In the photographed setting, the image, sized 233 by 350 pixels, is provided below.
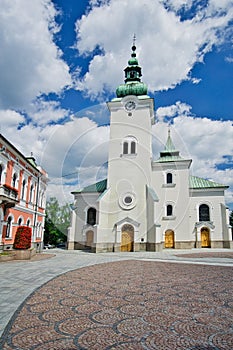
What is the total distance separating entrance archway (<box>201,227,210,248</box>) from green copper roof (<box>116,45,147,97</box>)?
18.7m

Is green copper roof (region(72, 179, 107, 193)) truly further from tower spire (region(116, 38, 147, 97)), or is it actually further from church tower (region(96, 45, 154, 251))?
tower spire (region(116, 38, 147, 97))

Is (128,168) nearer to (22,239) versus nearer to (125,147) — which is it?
(125,147)

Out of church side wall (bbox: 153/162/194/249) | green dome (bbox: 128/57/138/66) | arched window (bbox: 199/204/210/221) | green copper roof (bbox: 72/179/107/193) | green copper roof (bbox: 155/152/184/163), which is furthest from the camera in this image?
green dome (bbox: 128/57/138/66)

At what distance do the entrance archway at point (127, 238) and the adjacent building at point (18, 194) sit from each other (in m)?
8.78

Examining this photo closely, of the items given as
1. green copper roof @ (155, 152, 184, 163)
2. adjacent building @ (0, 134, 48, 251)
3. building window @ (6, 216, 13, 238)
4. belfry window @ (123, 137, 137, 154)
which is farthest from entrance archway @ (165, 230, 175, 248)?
building window @ (6, 216, 13, 238)

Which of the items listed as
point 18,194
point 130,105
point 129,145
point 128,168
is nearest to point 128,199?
point 128,168

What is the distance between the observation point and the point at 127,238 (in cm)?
2723

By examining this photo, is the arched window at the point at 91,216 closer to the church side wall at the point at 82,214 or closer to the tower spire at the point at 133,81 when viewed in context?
the church side wall at the point at 82,214

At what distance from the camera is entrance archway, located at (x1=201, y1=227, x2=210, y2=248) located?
100.0 feet

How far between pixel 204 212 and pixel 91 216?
46.3 ft

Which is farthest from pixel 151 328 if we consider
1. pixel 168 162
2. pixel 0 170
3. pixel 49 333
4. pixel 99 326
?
pixel 168 162

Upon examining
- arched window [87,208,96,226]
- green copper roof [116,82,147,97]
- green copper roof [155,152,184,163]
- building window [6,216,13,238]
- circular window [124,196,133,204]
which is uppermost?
green copper roof [116,82,147,97]

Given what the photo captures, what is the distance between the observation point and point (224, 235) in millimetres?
29984

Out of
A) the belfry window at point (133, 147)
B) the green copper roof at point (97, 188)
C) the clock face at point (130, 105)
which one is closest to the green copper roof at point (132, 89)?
the clock face at point (130, 105)
